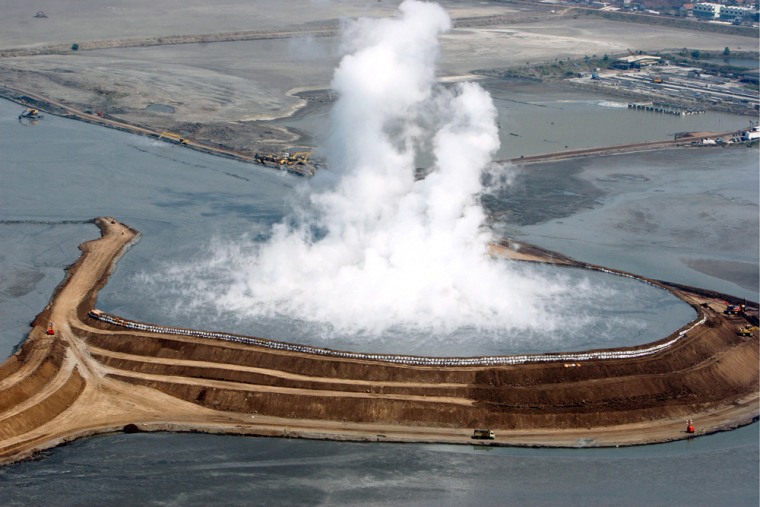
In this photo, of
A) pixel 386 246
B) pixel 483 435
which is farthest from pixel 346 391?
pixel 386 246

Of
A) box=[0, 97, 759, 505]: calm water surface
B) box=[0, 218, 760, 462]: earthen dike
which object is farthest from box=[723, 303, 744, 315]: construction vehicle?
box=[0, 218, 760, 462]: earthen dike

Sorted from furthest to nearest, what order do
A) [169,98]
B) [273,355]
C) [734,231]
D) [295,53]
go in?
1. [295,53]
2. [169,98]
3. [734,231]
4. [273,355]

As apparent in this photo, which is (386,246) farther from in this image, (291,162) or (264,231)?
(291,162)

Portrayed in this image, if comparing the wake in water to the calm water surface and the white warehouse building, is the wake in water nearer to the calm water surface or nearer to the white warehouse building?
the calm water surface

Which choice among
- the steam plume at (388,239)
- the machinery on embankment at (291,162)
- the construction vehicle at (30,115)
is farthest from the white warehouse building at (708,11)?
the construction vehicle at (30,115)

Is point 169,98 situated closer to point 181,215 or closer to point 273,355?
point 181,215

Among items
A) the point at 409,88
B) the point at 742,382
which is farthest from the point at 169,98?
the point at 742,382
